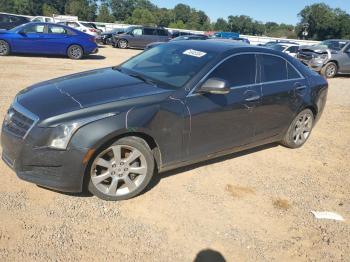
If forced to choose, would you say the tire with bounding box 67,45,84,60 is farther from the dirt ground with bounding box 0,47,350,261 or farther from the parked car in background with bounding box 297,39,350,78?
the dirt ground with bounding box 0,47,350,261

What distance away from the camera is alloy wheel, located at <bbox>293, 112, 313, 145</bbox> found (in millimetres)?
6020

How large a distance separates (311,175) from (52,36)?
1306cm

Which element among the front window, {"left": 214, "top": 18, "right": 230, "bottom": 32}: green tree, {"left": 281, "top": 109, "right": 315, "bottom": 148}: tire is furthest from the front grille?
{"left": 214, "top": 18, "right": 230, "bottom": 32}: green tree

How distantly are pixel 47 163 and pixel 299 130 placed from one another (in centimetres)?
410

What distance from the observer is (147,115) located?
3912 mm

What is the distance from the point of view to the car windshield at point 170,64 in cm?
447

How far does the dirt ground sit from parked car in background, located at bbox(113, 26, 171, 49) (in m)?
21.0

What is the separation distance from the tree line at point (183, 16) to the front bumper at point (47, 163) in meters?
80.3

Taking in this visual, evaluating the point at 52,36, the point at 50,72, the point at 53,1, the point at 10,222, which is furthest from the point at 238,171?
the point at 53,1

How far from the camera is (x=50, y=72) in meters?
11.9

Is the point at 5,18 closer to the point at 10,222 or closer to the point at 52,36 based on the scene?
the point at 52,36

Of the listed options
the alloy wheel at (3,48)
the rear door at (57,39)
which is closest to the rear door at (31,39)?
the rear door at (57,39)

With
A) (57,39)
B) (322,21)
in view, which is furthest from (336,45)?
(322,21)

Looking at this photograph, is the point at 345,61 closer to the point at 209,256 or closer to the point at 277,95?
the point at 277,95
